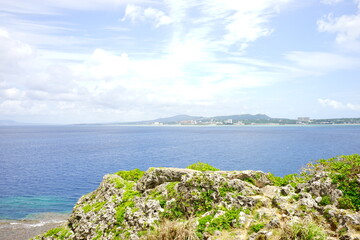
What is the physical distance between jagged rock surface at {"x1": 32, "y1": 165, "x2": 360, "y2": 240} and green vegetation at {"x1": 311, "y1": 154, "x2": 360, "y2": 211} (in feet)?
1.28

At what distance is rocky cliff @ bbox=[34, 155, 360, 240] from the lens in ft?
41.3

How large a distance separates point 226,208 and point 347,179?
7.82 metres

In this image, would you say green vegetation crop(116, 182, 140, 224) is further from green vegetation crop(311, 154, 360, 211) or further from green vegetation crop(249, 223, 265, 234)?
green vegetation crop(311, 154, 360, 211)

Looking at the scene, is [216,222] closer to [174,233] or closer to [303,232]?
[174,233]

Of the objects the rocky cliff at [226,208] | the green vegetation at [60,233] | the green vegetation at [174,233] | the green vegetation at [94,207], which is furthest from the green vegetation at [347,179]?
the green vegetation at [60,233]

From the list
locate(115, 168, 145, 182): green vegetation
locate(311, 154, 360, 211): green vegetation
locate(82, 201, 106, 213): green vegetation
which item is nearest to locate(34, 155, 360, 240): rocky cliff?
locate(311, 154, 360, 211): green vegetation

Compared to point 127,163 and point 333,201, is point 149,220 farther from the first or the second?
point 127,163

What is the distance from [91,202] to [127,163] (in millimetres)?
70802

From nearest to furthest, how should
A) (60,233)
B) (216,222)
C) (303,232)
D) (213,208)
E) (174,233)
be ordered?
(303,232), (174,233), (216,222), (213,208), (60,233)

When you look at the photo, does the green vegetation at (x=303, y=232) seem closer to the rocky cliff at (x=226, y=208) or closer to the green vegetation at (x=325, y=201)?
the rocky cliff at (x=226, y=208)

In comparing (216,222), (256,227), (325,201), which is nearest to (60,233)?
(216,222)

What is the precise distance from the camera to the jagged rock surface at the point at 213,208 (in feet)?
42.4

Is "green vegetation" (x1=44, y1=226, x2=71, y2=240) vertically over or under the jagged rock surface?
under

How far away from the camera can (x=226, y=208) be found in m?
15.4
